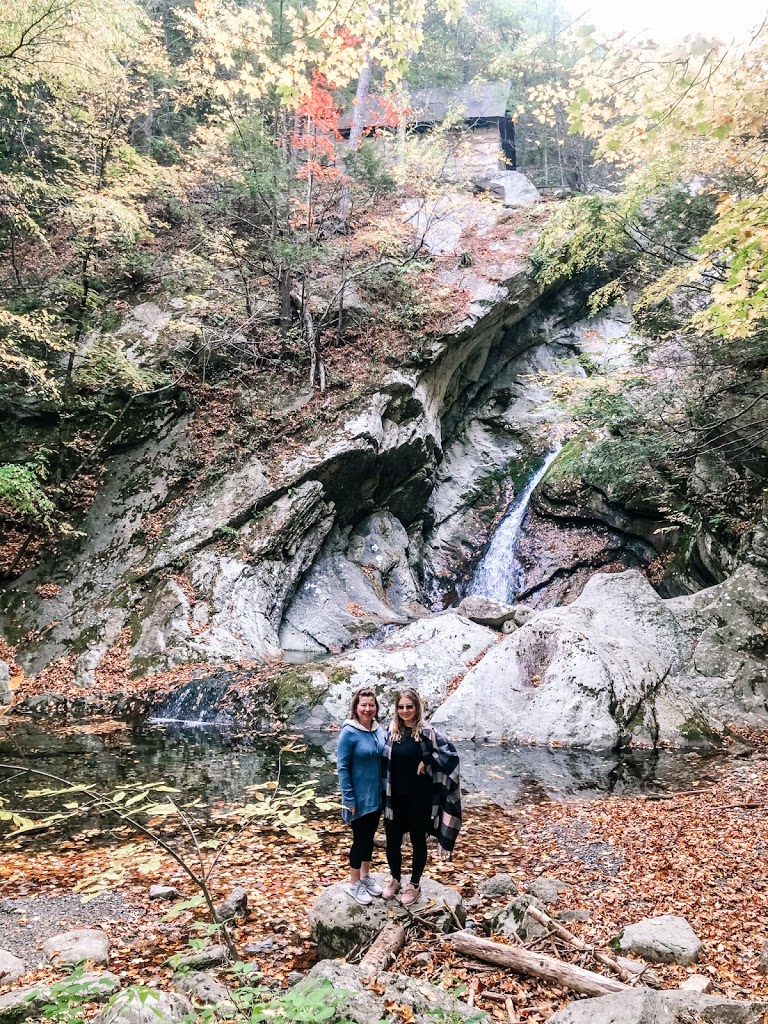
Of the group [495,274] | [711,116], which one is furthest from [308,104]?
[711,116]

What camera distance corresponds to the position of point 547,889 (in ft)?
15.3

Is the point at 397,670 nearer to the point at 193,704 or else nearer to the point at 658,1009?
the point at 193,704

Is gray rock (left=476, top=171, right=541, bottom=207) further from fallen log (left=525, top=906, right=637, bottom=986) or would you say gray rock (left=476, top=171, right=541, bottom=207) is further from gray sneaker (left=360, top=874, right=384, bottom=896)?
fallen log (left=525, top=906, right=637, bottom=986)

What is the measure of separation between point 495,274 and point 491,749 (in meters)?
17.3

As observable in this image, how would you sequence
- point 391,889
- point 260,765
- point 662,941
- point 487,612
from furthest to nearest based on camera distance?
point 487,612
point 260,765
point 391,889
point 662,941

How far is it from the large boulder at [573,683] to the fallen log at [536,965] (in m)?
6.37

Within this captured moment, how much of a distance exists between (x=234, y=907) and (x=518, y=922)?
6.81ft

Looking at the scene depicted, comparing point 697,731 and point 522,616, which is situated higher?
point 522,616

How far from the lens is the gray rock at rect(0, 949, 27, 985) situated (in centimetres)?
367

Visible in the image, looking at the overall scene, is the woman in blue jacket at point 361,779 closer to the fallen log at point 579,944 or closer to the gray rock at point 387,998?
the gray rock at point 387,998

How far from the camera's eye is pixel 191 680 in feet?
37.3

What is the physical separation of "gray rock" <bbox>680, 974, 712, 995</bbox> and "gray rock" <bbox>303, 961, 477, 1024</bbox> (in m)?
1.23

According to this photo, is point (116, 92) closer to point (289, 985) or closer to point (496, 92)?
point (289, 985)

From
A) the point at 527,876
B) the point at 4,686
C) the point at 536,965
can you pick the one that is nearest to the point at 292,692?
the point at 4,686
